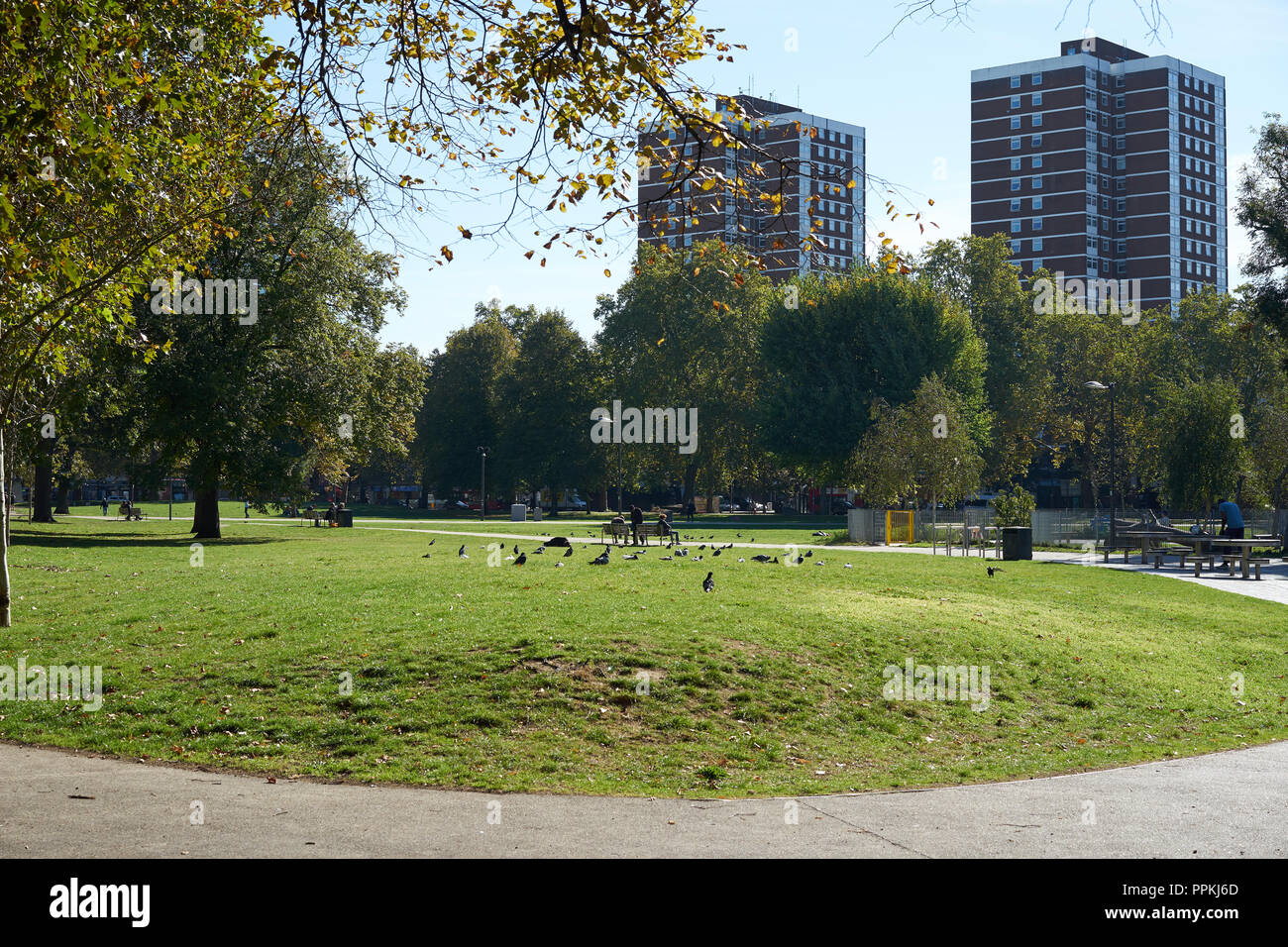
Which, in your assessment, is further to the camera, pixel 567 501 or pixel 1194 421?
pixel 567 501

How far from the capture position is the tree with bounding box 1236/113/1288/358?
39594 millimetres

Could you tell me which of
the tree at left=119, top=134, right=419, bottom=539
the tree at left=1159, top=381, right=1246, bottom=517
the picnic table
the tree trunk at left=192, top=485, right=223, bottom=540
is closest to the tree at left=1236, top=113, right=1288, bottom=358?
the tree at left=1159, top=381, right=1246, bottom=517

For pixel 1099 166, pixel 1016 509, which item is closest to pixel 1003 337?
pixel 1016 509

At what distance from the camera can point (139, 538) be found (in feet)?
127

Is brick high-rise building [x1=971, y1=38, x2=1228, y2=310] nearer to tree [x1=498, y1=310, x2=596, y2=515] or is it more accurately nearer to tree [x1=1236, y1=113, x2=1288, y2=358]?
tree [x1=498, y1=310, x2=596, y2=515]

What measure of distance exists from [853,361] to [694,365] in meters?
24.0

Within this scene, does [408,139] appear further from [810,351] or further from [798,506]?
[798,506]

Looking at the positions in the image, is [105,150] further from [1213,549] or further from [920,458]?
[920,458]

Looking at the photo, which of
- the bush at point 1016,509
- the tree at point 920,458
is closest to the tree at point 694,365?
the tree at point 920,458

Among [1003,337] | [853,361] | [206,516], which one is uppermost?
[1003,337]

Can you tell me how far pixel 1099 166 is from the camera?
398ft

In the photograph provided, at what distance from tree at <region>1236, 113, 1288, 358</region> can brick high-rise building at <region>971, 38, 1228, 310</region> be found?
8241 centimetres
